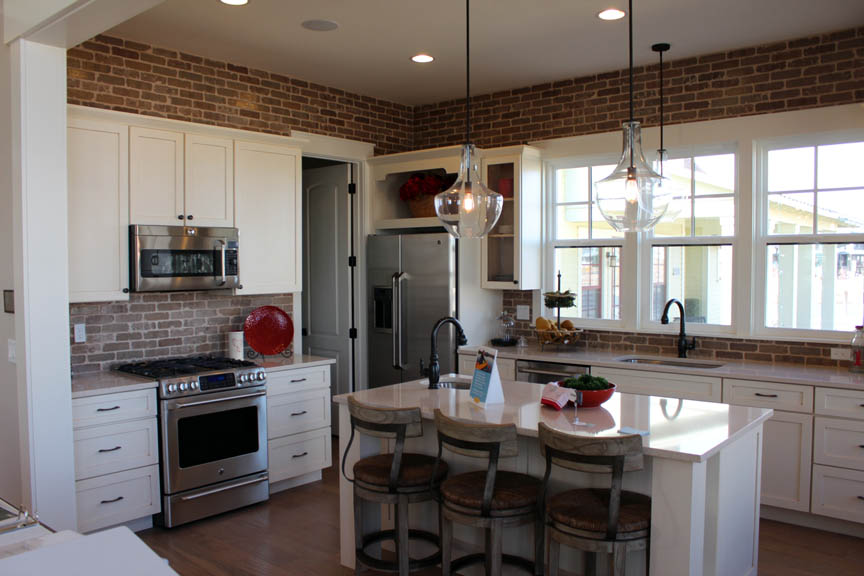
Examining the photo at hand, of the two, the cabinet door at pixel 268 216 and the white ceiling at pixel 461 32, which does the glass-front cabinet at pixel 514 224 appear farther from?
the cabinet door at pixel 268 216

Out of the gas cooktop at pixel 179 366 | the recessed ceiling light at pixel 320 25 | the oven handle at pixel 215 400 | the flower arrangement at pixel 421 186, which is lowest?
the oven handle at pixel 215 400

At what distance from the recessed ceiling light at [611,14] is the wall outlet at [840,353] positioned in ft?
7.85

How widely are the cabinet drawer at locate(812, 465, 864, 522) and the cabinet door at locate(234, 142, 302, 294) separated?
11.4 feet

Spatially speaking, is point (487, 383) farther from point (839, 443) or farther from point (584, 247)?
point (584, 247)

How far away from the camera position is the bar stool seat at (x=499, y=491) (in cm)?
273

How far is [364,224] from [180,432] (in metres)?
2.40

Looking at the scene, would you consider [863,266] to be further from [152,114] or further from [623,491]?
[152,114]

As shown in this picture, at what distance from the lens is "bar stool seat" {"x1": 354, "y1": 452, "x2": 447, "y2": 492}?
3.00 meters

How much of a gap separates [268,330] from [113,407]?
1.30 metres

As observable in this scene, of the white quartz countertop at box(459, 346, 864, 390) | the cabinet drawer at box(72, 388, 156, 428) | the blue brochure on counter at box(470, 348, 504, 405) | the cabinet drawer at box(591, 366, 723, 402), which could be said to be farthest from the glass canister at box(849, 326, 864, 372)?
the cabinet drawer at box(72, 388, 156, 428)

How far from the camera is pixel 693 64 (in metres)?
4.78

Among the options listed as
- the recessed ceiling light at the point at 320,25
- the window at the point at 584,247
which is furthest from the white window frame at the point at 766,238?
the recessed ceiling light at the point at 320,25

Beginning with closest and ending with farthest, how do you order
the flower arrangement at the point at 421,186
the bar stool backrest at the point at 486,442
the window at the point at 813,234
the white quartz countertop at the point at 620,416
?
the white quartz countertop at the point at 620,416, the bar stool backrest at the point at 486,442, the window at the point at 813,234, the flower arrangement at the point at 421,186

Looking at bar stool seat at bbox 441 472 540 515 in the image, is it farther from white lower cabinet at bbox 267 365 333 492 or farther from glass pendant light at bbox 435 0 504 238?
white lower cabinet at bbox 267 365 333 492
